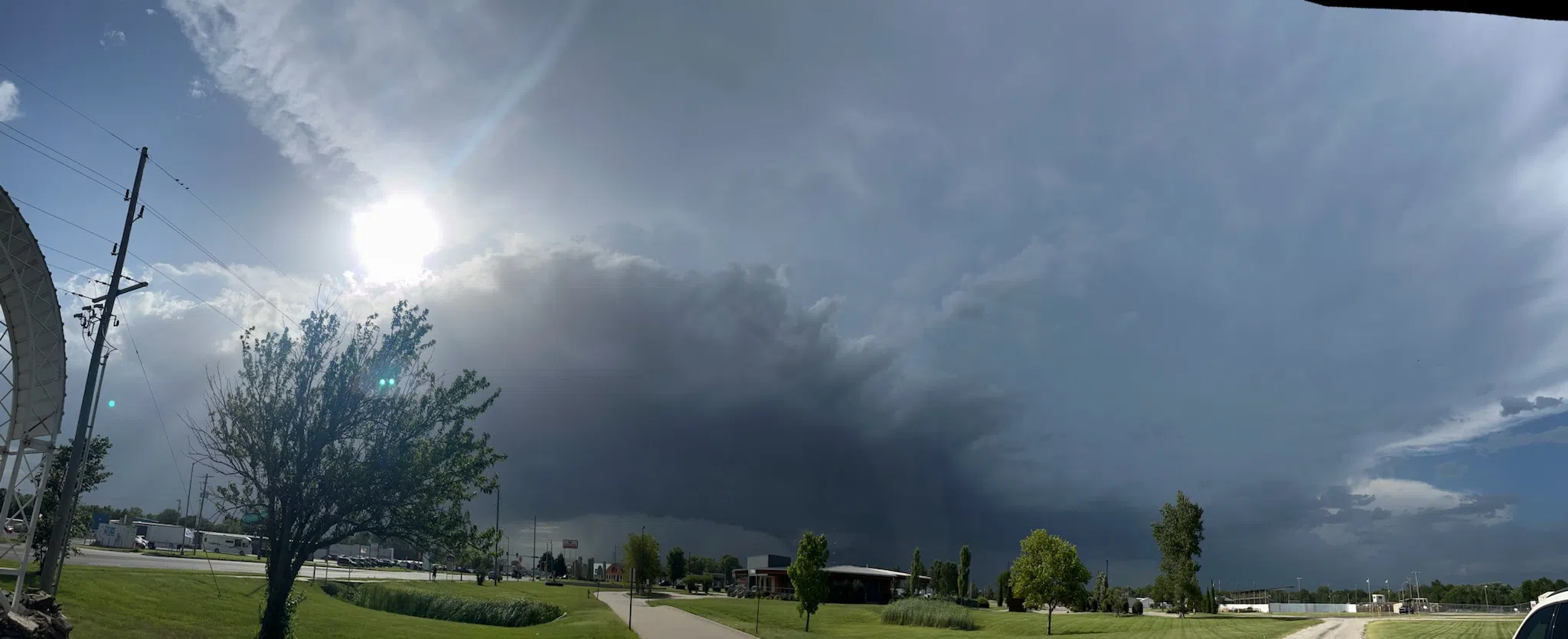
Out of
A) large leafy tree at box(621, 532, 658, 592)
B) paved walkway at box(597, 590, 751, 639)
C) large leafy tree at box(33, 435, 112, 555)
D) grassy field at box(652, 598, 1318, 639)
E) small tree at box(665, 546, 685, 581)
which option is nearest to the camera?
large leafy tree at box(33, 435, 112, 555)

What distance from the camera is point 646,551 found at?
349 ft

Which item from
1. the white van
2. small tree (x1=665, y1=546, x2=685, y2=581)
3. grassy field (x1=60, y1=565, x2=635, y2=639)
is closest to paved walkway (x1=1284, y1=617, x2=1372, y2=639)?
grassy field (x1=60, y1=565, x2=635, y2=639)

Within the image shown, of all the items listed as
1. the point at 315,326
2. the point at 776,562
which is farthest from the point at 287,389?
the point at 776,562

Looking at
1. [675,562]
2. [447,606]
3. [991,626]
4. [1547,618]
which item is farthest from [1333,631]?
[675,562]

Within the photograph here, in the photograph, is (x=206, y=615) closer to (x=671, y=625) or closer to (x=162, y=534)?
(x=671, y=625)

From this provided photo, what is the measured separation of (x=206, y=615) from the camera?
114 feet

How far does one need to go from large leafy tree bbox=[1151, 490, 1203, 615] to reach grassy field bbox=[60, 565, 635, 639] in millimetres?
61736

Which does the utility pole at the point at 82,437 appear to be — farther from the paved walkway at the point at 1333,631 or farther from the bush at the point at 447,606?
the paved walkway at the point at 1333,631

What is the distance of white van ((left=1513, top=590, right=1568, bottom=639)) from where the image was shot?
1030cm

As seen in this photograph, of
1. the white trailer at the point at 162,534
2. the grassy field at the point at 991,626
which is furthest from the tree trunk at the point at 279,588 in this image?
the white trailer at the point at 162,534

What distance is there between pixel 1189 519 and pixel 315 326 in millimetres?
87621

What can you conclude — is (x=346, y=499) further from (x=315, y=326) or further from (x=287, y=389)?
(x=315, y=326)

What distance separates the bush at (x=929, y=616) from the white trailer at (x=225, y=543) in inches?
3288

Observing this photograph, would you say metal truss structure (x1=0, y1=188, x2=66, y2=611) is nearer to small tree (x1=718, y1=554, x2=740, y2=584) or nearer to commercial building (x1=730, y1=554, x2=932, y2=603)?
commercial building (x1=730, y1=554, x2=932, y2=603)
